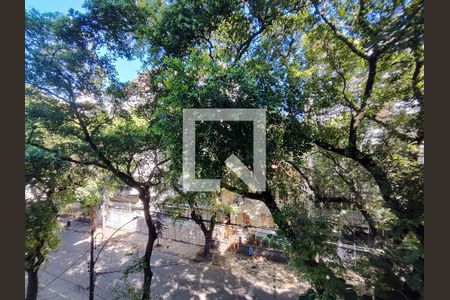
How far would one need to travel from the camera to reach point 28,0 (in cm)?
419

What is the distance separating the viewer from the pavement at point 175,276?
22.1 feet

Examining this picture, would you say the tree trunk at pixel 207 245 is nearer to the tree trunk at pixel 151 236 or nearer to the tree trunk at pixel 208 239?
the tree trunk at pixel 208 239

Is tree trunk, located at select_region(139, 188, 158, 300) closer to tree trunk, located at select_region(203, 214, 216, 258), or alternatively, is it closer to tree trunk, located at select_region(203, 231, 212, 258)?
tree trunk, located at select_region(203, 214, 216, 258)

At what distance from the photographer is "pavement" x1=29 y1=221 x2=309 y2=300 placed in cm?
675

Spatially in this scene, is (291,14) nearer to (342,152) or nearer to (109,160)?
(342,152)

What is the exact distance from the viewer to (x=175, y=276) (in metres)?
7.88

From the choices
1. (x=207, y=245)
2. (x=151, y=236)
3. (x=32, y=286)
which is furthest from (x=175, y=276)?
(x=32, y=286)

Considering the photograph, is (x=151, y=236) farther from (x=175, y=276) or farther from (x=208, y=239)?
(x=208, y=239)

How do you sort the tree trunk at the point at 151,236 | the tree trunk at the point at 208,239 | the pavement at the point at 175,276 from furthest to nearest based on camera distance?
the tree trunk at the point at 208,239 < the pavement at the point at 175,276 < the tree trunk at the point at 151,236

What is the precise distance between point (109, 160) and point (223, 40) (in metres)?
3.81

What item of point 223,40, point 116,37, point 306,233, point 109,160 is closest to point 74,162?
point 109,160

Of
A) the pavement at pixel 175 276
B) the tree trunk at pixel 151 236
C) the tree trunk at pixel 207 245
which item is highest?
the tree trunk at pixel 151 236

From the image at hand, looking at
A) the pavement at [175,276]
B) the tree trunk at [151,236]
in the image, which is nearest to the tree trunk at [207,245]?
the pavement at [175,276]

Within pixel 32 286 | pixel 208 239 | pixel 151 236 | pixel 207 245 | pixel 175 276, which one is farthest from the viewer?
pixel 207 245
